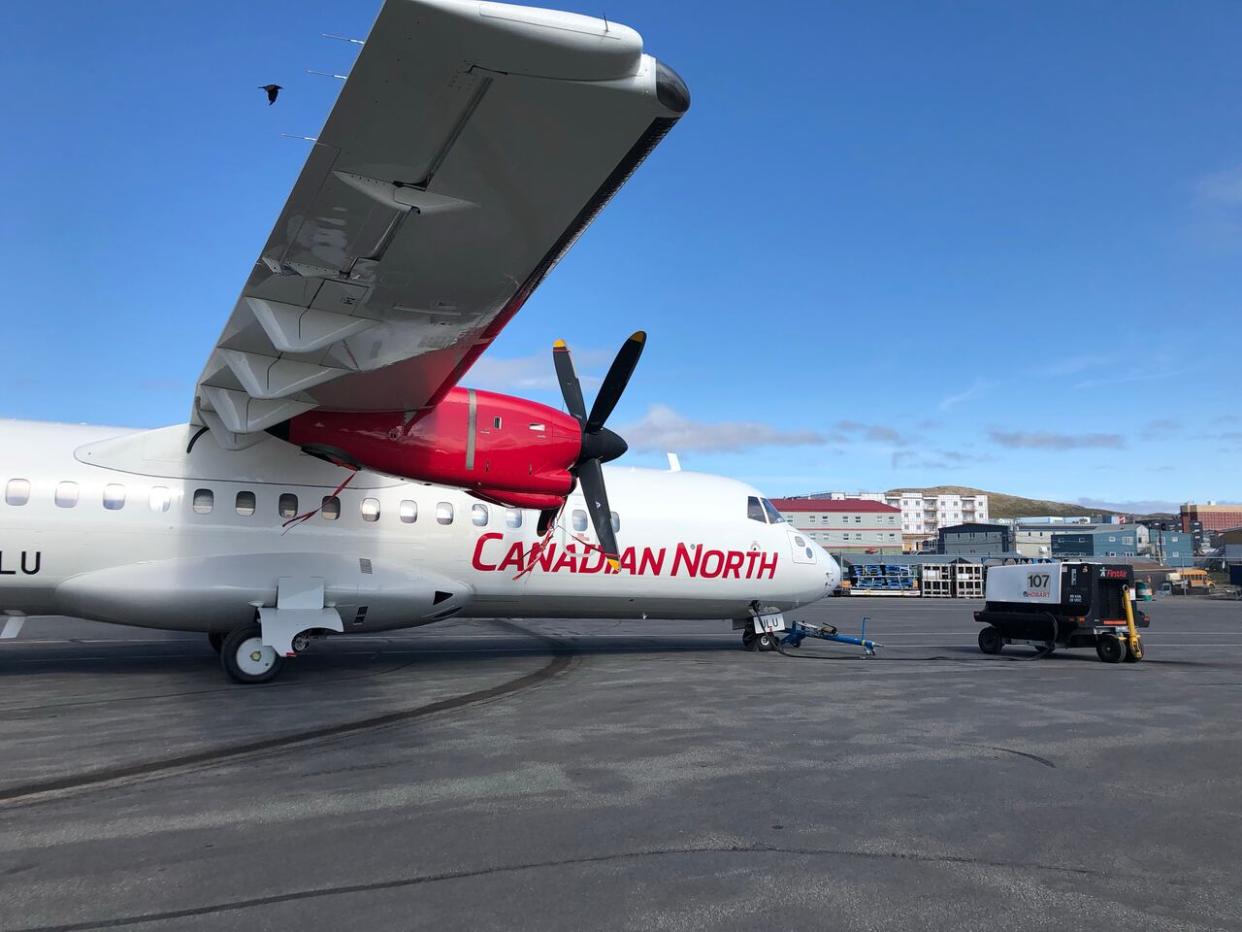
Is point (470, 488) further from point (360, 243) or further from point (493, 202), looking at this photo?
point (493, 202)

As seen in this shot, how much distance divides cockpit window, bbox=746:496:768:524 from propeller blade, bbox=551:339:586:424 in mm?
5530

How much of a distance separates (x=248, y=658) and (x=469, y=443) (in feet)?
15.1

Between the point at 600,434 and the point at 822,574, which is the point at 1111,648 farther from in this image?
the point at 600,434

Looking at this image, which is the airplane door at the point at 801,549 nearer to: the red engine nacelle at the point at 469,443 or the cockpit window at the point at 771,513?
the cockpit window at the point at 771,513

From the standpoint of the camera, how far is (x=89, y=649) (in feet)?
54.6

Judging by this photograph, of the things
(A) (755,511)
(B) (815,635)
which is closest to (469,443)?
(A) (755,511)

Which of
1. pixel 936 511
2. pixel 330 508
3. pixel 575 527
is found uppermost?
pixel 936 511

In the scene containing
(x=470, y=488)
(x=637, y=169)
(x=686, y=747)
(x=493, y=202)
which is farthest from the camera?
(x=470, y=488)

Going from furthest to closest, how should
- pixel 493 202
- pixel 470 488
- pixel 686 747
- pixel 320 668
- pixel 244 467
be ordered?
pixel 320 668, pixel 244 467, pixel 470 488, pixel 686 747, pixel 493 202

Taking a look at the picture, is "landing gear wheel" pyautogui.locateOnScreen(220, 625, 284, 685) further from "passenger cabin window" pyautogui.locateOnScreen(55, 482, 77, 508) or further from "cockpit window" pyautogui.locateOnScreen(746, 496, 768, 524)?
"cockpit window" pyautogui.locateOnScreen(746, 496, 768, 524)

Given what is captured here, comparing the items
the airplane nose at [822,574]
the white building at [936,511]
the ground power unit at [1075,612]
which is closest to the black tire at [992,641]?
the ground power unit at [1075,612]

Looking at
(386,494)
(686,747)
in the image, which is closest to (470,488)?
(386,494)

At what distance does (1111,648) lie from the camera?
55.0 ft

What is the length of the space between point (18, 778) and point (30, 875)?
8.84 feet
